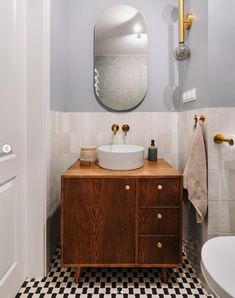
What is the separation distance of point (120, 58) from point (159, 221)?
135cm

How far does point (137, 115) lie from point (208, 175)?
845 mm

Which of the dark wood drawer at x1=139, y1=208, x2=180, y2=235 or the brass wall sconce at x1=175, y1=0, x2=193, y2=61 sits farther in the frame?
the brass wall sconce at x1=175, y1=0, x2=193, y2=61

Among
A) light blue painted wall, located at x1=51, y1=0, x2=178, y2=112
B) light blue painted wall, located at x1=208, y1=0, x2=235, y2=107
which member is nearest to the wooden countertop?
light blue painted wall, located at x1=208, y1=0, x2=235, y2=107

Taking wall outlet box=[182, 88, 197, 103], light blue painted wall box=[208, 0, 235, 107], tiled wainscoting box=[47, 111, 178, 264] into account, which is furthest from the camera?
tiled wainscoting box=[47, 111, 178, 264]

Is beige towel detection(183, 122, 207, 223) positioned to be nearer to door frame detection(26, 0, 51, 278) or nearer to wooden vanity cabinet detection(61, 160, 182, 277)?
wooden vanity cabinet detection(61, 160, 182, 277)

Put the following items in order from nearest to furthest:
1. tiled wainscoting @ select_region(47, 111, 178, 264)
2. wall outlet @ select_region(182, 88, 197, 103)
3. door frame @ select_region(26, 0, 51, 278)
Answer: door frame @ select_region(26, 0, 51, 278) < wall outlet @ select_region(182, 88, 197, 103) < tiled wainscoting @ select_region(47, 111, 178, 264)

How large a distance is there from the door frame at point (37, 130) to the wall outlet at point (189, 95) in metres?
1.00

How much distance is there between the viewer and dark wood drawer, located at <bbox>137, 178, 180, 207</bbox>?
139 centimetres

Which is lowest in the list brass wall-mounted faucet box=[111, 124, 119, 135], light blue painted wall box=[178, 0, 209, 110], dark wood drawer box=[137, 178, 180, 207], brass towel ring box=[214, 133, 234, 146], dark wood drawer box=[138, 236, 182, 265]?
dark wood drawer box=[138, 236, 182, 265]

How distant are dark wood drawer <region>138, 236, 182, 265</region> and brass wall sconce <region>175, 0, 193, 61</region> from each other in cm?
128

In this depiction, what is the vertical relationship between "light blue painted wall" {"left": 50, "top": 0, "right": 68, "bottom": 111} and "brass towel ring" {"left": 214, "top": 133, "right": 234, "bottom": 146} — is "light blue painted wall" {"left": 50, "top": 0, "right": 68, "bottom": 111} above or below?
above

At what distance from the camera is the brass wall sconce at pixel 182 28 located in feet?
5.25

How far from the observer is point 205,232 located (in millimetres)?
→ 1438

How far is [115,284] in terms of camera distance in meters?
1.47
